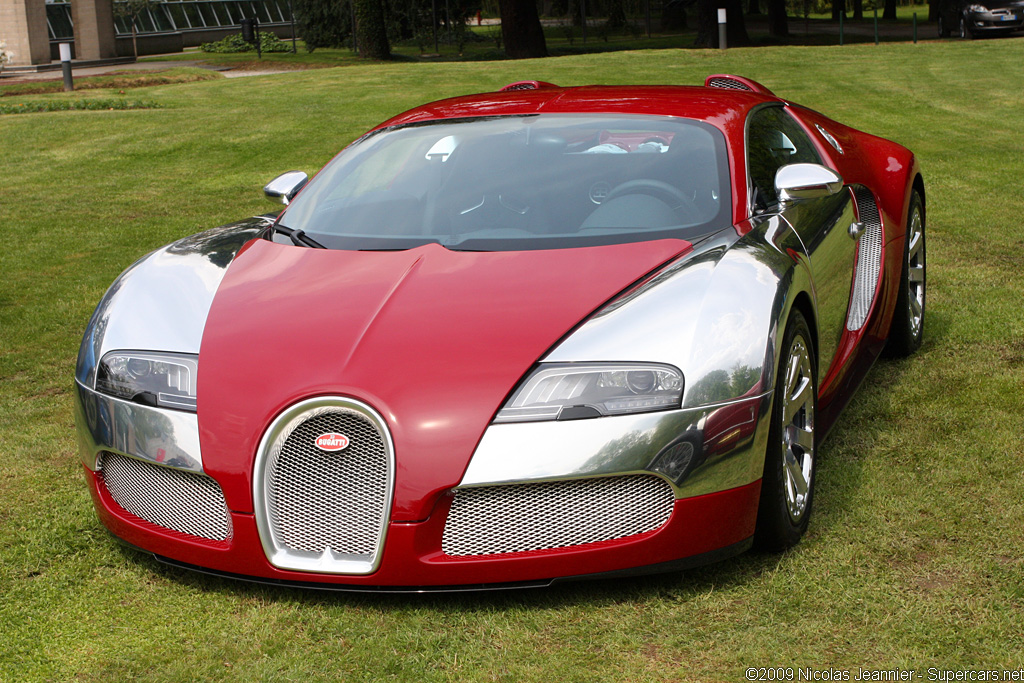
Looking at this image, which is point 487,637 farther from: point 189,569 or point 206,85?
point 206,85

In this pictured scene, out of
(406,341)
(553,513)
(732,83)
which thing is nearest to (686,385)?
(553,513)

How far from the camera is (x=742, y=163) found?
152 inches

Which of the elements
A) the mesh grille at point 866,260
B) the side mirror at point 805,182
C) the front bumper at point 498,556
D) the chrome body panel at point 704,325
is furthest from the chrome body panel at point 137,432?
the mesh grille at point 866,260

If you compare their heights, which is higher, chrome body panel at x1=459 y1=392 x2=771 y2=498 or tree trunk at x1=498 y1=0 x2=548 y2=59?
tree trunk at x1=498 y1=0 x2=548 y2=59

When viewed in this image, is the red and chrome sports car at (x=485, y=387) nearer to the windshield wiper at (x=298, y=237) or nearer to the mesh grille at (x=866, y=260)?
the windshield wiper at (x=298, y=237)

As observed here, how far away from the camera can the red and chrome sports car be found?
279 cm

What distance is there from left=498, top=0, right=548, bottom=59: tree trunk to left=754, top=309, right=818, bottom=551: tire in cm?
2693

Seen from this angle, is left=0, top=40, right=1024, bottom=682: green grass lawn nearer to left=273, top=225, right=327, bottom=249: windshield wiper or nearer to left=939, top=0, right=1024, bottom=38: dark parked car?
left=273, top=225, right=327, bottom=249: windshield wiper

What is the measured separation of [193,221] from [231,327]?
23.2 feet

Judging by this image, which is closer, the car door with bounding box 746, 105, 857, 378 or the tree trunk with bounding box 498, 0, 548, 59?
the car door with bounding box 746, 105, 857, 378

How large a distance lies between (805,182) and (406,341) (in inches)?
62.7

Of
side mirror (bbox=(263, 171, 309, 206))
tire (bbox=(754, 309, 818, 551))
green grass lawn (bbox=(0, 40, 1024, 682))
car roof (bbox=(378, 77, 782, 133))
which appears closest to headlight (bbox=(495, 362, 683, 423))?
tire (bbox=(754, 309, 818, 551))

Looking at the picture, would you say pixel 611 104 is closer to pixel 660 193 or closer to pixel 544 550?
pixel 660 193

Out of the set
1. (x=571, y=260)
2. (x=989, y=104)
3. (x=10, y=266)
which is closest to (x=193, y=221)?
(x=10, y=266)
